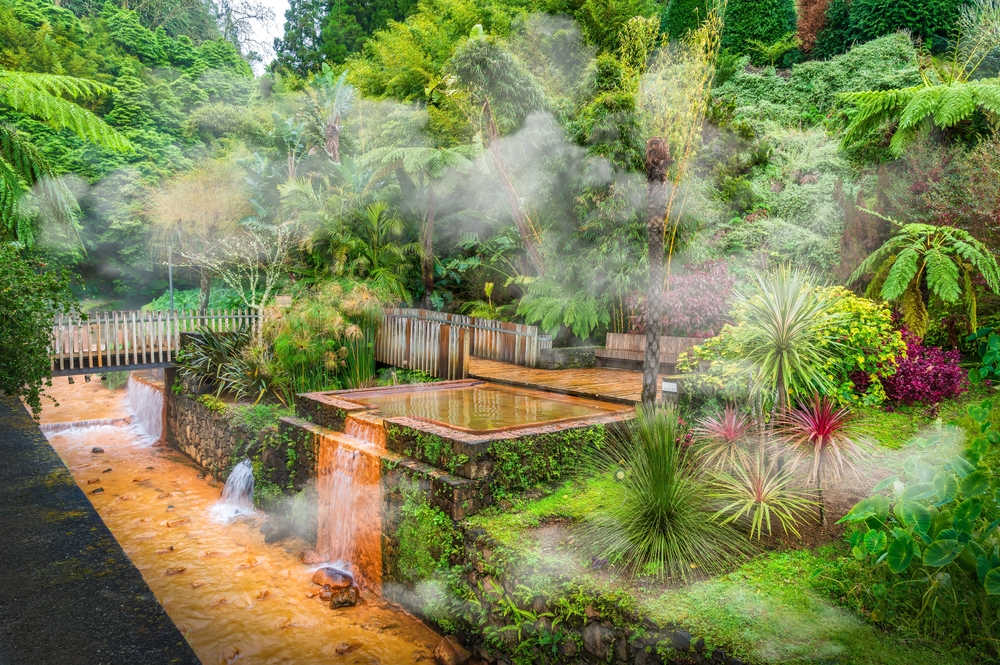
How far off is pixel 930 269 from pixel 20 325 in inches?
370

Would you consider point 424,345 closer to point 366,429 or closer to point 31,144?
point 366,429

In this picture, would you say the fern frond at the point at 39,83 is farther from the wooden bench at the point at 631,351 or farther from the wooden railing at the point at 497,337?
the wooden bench at the point at 631,351

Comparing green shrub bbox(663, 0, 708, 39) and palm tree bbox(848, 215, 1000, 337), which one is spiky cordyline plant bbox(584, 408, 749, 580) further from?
green shrub bbox(663, 0, 708, 39)

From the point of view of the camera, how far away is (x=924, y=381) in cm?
679

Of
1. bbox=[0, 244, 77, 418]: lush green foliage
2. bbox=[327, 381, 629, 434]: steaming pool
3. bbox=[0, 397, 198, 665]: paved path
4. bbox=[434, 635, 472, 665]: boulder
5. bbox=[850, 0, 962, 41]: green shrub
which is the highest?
bbox=[850, 0, 962, 41]: green shrub

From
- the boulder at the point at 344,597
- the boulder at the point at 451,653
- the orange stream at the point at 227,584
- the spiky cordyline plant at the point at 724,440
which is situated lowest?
the orange stream at the point at 227,584

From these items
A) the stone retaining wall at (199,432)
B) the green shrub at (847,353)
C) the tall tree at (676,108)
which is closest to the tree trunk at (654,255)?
the green shrub at (847,353)

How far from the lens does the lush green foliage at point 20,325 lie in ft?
17.9

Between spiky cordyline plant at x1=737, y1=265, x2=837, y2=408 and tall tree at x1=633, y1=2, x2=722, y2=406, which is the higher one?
tall tree at x1=633, y1=2, x2=722, y2=406

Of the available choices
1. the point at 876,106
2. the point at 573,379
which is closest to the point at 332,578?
the point at 573,379

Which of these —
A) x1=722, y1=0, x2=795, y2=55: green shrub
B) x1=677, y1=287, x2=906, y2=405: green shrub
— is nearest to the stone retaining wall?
x1=677, y1=287, x2=906, y2=405: green shrub

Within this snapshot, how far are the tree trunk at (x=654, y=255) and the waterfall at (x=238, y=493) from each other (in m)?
6.88

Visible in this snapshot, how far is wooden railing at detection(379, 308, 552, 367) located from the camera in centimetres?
1053

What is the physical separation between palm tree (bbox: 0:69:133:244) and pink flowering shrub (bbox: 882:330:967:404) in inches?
322
